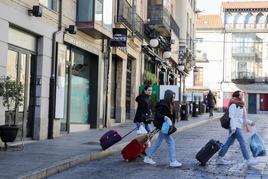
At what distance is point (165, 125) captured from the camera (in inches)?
450

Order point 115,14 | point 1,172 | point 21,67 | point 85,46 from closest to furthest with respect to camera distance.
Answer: point 1,172, point 21,67, point 85,46, point 115,14

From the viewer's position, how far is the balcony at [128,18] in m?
23.6

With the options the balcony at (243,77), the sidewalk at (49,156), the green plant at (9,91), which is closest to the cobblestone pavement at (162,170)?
the sidewalk at (49,156)

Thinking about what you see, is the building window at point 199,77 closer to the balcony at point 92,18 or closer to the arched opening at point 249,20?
the arched opening at point 249,20

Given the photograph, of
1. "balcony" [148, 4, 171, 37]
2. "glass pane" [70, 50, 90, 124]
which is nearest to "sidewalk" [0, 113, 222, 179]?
"glass pane" [70, 50, 90, 124]

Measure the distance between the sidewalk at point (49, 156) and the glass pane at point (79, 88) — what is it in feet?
10.9

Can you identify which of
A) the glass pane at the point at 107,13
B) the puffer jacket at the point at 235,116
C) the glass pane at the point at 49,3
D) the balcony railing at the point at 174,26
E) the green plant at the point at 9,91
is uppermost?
the balcony railing at the point at 174,26

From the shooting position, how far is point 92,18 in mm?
18375

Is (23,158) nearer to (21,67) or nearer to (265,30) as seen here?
(21,67)

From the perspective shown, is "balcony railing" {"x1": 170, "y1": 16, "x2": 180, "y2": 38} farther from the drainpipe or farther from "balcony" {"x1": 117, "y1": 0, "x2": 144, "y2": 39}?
the drainpipe

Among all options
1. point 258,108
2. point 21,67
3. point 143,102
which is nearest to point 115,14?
point 21,67

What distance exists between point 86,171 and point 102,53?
1135cm

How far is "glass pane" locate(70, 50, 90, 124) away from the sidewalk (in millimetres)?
3321

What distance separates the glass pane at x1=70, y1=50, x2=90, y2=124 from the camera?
63.4 ft
